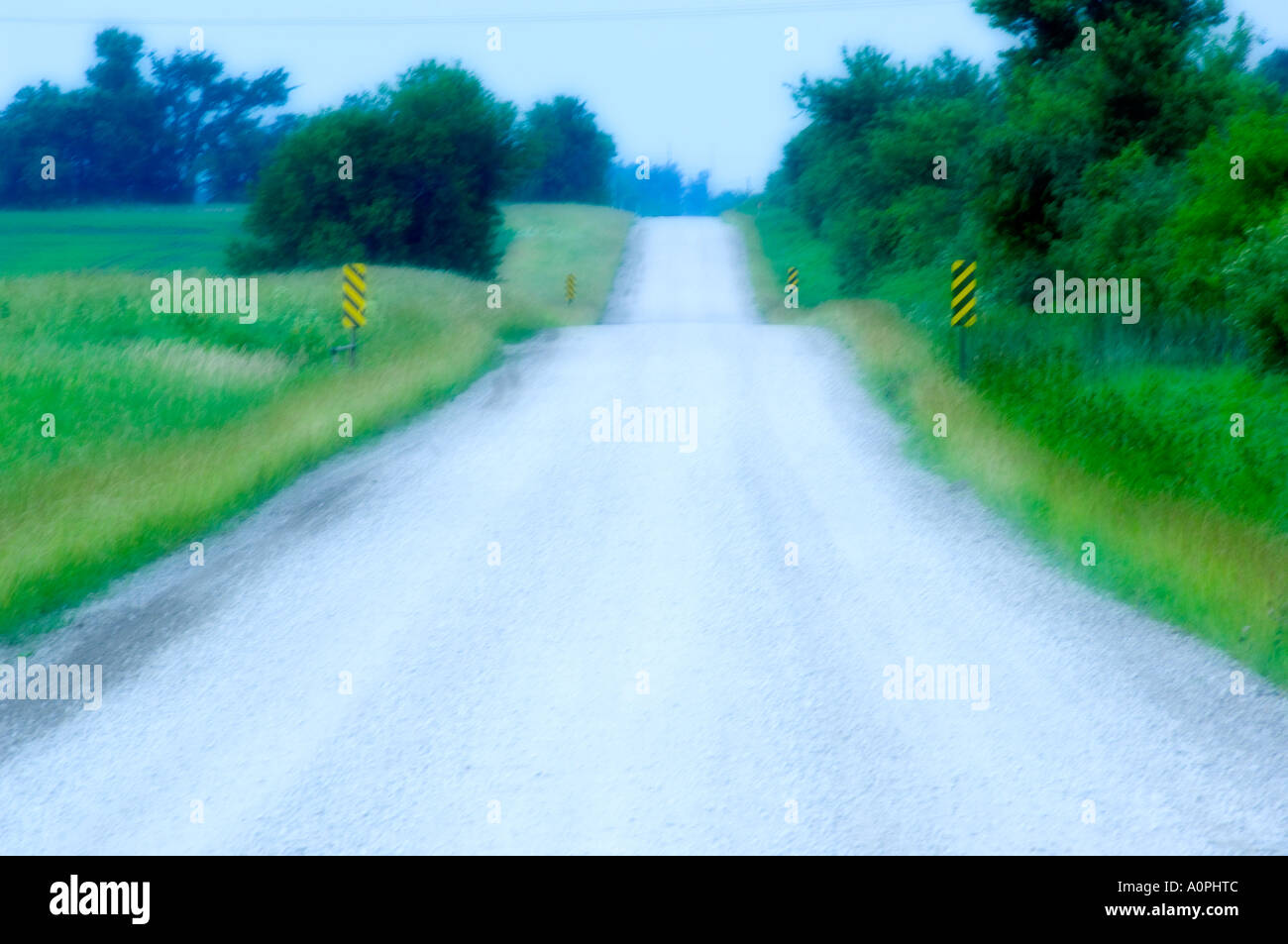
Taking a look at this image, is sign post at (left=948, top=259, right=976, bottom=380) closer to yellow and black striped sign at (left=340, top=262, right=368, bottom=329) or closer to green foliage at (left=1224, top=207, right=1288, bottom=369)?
green foliage at (left=1224, top=207, right=1288, bottom=369)

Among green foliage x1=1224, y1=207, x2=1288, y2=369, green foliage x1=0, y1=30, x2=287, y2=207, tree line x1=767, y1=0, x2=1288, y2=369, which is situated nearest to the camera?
green foliage x1=1224, y1=207, x2=1288, y2=369

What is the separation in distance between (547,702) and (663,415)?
9.94m

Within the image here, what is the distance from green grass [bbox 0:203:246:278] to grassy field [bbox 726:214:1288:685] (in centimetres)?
3214

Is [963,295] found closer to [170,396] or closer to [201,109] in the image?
[170,396]

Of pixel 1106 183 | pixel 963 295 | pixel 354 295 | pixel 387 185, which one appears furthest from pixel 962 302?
pixel 387 185

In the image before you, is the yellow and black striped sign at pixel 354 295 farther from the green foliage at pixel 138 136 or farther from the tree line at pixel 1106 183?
the green foliage at pixel 138 136

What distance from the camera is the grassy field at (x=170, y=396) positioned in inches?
387

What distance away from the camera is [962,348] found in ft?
58.1

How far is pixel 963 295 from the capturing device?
1812cm

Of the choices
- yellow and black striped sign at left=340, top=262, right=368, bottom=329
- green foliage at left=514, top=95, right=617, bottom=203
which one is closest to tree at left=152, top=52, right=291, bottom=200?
green foliage at left=514, top=95, right=617, bottom=203

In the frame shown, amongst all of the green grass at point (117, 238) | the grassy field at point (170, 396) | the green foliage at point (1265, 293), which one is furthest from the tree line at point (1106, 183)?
the green grass at point (117, 238)

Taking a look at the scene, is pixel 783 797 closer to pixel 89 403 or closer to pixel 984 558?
pixel 984 558

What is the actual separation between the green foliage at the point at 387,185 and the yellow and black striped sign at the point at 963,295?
28.8m

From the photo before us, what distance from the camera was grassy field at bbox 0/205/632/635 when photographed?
9.84 meters
